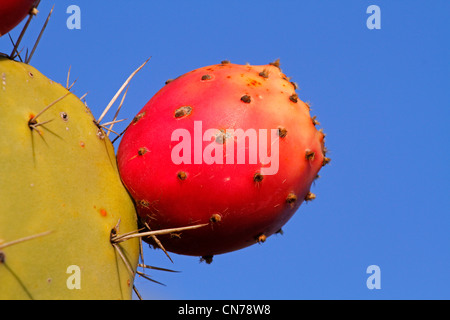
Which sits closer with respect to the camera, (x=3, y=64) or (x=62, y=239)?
(x=62, y=239)

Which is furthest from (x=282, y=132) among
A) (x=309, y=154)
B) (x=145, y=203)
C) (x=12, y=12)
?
(x=12, y=12)

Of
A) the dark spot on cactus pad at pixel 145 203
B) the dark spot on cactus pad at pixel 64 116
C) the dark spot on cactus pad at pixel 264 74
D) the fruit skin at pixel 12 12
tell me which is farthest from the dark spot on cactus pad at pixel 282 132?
the fruit skin at pixel 12 12

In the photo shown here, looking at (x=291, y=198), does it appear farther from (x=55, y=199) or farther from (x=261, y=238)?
(x=55, y=199)

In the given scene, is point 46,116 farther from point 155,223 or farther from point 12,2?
point 155,223

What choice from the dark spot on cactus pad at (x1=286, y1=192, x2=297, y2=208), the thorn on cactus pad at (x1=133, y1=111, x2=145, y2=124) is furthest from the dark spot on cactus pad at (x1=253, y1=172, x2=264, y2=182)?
the thorn on cactus pad at (x1=133, y1=111, x2=145, y2=124)
